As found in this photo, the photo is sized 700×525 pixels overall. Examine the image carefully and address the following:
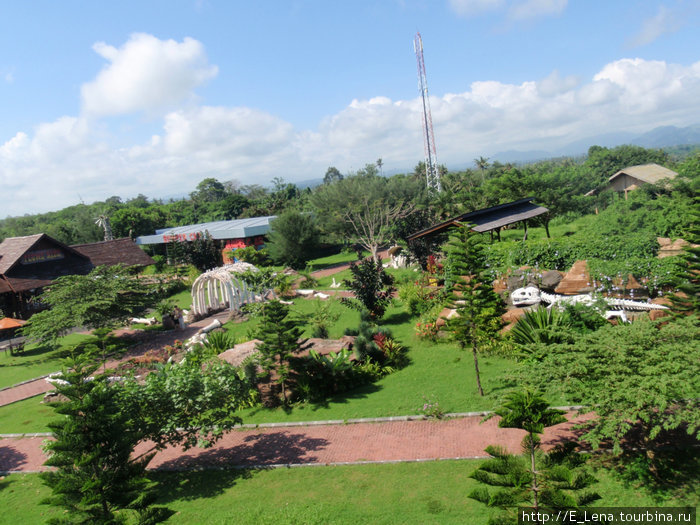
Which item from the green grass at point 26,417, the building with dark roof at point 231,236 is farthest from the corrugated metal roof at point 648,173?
the green grass at point 26,417

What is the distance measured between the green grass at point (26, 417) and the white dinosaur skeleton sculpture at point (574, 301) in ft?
44.1

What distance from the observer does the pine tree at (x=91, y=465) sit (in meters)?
5.39

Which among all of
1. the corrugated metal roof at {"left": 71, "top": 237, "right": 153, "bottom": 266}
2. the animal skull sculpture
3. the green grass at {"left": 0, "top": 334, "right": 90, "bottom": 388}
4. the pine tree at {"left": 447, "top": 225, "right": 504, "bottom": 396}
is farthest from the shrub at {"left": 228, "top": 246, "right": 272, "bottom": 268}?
the pine tree at {"left": 447, "top": 225, "right": 504, "bottom": 396}

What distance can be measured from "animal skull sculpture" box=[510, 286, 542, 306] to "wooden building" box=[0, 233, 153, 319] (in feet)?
74.6

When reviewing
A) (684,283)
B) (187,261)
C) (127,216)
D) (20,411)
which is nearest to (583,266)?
(684,283)

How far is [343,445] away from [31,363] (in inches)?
613

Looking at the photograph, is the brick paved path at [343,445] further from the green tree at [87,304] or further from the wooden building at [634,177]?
the wooden building at [634,177]

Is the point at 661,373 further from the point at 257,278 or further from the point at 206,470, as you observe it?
the point at 257,278

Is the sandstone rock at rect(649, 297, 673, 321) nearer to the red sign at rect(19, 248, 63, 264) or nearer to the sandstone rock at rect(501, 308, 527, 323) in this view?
the sandstone rock at rect(501, 308, 527, 323)

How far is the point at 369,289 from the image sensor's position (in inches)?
635

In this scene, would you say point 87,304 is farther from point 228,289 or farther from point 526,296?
point 526,296

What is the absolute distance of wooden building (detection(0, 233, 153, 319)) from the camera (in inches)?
930

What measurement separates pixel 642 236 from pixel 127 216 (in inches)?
2060

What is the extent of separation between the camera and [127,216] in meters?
52.0
